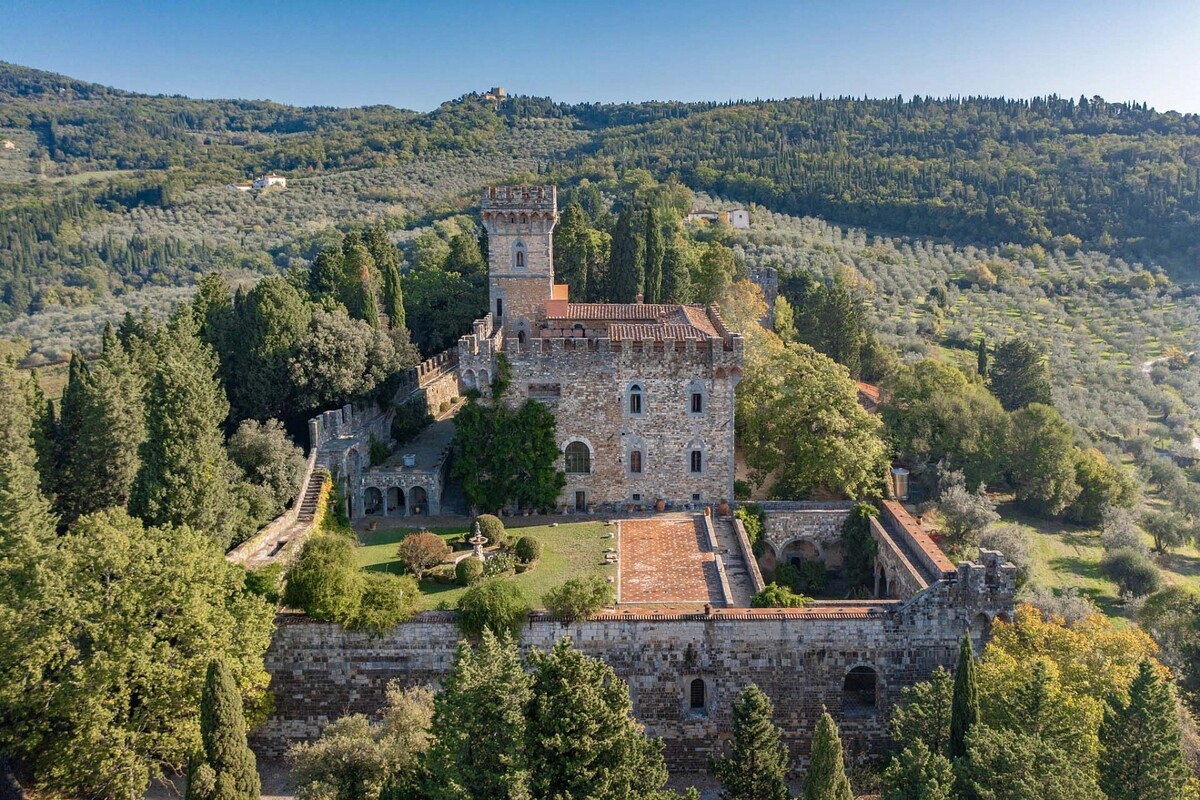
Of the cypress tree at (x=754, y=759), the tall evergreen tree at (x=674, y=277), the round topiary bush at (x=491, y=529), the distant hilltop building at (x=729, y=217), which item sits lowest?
the cypress tree at (x=754, y=759)

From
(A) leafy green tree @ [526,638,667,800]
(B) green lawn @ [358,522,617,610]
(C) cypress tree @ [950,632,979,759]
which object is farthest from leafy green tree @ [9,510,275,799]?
(C) cypress tree @ [950,632,979,759]

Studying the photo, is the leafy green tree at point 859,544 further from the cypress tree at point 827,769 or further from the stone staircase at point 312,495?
the stone staircase at point 312,495

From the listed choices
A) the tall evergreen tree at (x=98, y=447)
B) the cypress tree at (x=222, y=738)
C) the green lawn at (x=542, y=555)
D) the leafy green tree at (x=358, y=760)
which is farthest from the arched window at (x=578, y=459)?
the cypress tree at (x=222, y=738)

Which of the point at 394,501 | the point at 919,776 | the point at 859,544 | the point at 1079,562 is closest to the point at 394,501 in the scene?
the point at 394,501

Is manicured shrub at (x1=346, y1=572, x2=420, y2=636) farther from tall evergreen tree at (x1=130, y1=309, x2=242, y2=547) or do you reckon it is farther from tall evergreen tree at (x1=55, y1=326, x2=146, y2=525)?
tall evergreen tree at (x1=55, y1=326, x2=146, y2=525)

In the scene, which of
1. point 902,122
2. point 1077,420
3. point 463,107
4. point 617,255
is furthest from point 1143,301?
point 463,107

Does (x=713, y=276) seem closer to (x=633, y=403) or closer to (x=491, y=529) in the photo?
(x=633, y=403)

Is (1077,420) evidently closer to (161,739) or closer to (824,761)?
(824,761)
